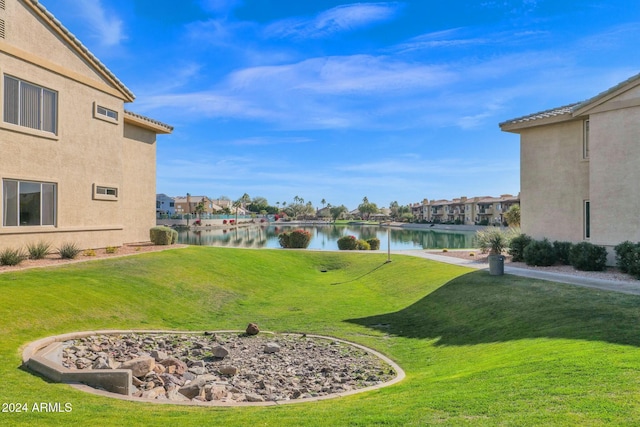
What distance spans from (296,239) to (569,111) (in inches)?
817

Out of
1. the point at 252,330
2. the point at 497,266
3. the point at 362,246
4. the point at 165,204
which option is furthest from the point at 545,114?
the point at 165,204

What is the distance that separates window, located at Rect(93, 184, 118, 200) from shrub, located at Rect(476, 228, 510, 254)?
21.2 meters

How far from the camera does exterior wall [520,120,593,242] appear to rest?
1900 centimetres

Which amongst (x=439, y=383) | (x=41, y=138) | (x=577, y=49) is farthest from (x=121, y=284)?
(x=577, y=49)

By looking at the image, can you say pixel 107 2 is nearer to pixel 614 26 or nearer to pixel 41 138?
pixel 41 138

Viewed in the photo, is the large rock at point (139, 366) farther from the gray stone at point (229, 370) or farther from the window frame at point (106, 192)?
the window frame at point (106, 192)

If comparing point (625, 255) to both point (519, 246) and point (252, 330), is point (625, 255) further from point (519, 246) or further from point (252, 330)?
point (252, 330)

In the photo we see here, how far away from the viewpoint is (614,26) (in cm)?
1698

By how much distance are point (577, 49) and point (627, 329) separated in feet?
52.0

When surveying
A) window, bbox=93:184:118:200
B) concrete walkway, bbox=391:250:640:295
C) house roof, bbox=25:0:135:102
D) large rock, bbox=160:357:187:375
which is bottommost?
large rock, bbox=160:357:187:375

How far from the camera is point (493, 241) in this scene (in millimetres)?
23656

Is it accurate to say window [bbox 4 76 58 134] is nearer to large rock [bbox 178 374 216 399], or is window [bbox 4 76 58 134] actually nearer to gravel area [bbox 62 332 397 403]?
gravel area [bbox 62 332 397 403]

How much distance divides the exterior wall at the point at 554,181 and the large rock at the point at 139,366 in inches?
761

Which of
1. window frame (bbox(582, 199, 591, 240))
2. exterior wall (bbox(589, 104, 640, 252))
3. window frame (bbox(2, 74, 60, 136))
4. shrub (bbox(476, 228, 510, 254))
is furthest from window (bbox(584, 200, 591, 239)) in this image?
window frame (bbox(2, 74, 60, 136))
